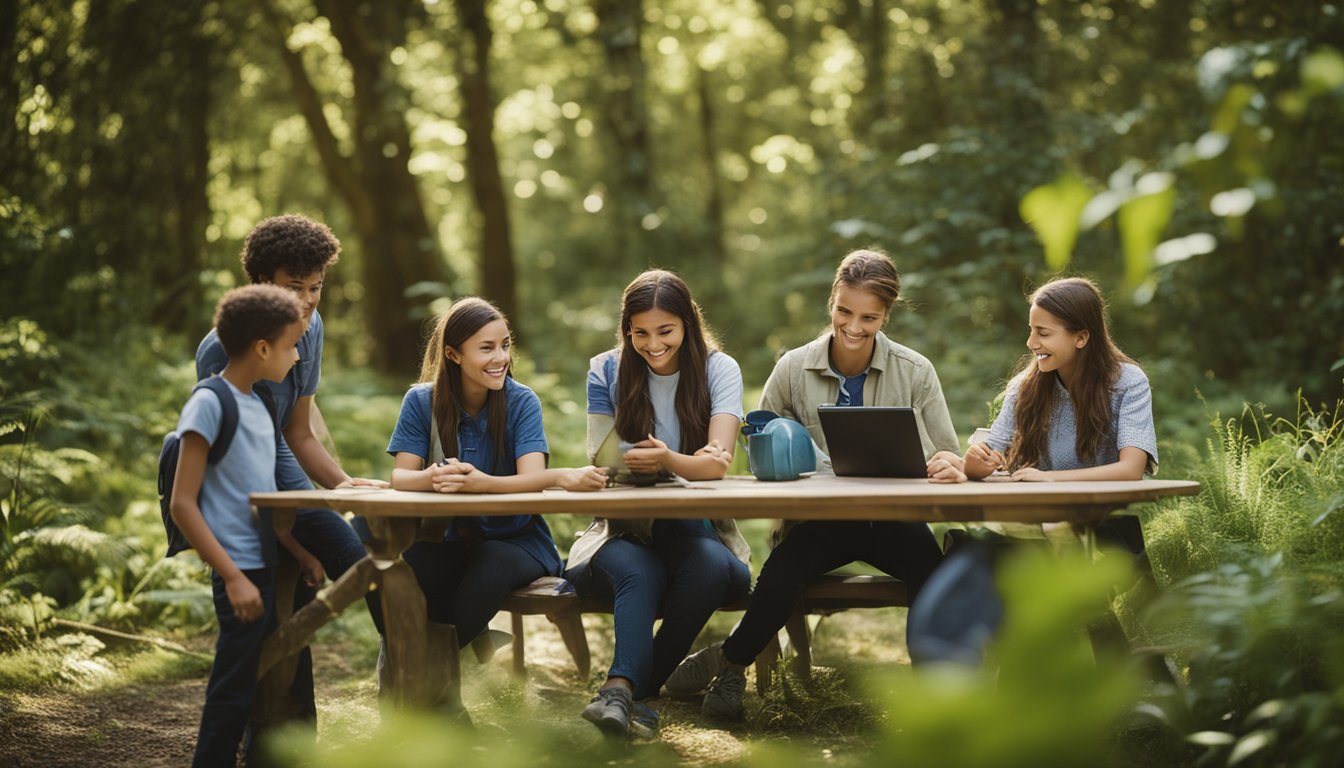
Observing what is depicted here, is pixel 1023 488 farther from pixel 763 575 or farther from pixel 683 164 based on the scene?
pixel 683 164

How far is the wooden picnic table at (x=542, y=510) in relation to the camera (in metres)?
2.84

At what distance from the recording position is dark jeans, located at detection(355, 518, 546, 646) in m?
3.76

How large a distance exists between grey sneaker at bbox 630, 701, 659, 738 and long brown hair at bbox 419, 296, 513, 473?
1.02m

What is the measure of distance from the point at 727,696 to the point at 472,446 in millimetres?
1249

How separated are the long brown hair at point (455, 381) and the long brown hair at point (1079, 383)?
1817mm

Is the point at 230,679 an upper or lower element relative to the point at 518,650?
upper

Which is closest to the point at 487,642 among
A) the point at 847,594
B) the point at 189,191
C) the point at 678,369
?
the point at 678,369

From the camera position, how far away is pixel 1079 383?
3.77m

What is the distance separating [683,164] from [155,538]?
14.2 m

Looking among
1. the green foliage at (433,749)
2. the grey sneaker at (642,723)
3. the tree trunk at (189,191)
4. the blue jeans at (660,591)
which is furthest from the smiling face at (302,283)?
the tree trunk at (189,191)

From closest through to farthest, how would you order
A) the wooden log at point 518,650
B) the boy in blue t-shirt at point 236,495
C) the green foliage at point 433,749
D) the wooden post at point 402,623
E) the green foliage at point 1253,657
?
the green foliage at point 433,749, the green foliage at point 1253,657, the boy in blue t-shirt at point 236,495, the wooden post at point 402,623, the wooden log at point 518,650

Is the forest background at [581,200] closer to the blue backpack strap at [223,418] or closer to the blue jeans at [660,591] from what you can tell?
the blue jeans at [660,591]

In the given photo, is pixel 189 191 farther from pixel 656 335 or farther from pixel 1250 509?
pixel 1250 509

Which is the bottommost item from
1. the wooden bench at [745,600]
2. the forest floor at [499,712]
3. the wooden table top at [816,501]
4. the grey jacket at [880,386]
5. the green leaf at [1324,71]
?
the forest floor at [499,712]
